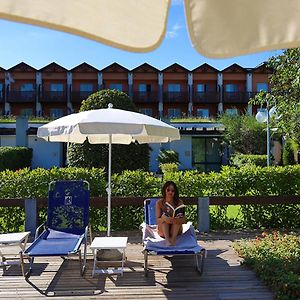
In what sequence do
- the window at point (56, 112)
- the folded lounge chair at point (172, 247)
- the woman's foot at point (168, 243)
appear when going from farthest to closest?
the window at point (56, 112) → the woman's foot at point (168, 243) → the folded lounge chair at point (172, 247)

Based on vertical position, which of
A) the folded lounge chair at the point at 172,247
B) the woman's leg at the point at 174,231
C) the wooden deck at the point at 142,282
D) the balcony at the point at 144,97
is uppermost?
the balcony at the point at 144,97

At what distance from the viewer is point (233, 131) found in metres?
27.1

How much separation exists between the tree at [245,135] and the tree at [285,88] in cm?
1665

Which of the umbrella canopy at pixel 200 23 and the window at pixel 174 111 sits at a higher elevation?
the window at pixel 174 111

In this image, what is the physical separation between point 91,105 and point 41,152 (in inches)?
636

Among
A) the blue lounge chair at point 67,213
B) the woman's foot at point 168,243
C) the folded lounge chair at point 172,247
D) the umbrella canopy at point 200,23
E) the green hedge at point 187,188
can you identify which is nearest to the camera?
the umbrella canopy at point 200,23

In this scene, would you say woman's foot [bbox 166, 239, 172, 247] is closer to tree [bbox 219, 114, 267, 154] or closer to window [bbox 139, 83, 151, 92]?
tree [bbox 219, 114, 267, 154]

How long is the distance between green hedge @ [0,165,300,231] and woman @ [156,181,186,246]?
7.08 ft

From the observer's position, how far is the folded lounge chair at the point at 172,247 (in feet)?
17.9

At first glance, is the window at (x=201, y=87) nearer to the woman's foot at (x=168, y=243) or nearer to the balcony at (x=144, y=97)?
the balcony at (x=144, y=97)

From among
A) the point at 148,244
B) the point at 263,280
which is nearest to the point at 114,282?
the point at 148,244

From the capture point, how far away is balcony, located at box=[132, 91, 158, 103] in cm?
4522

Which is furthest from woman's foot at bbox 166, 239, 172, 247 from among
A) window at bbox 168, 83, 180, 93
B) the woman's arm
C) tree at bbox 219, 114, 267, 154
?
window at bbox 168, 83, 180, 93

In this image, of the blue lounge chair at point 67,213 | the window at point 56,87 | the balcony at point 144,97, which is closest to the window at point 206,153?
the balcony at point 144,97
